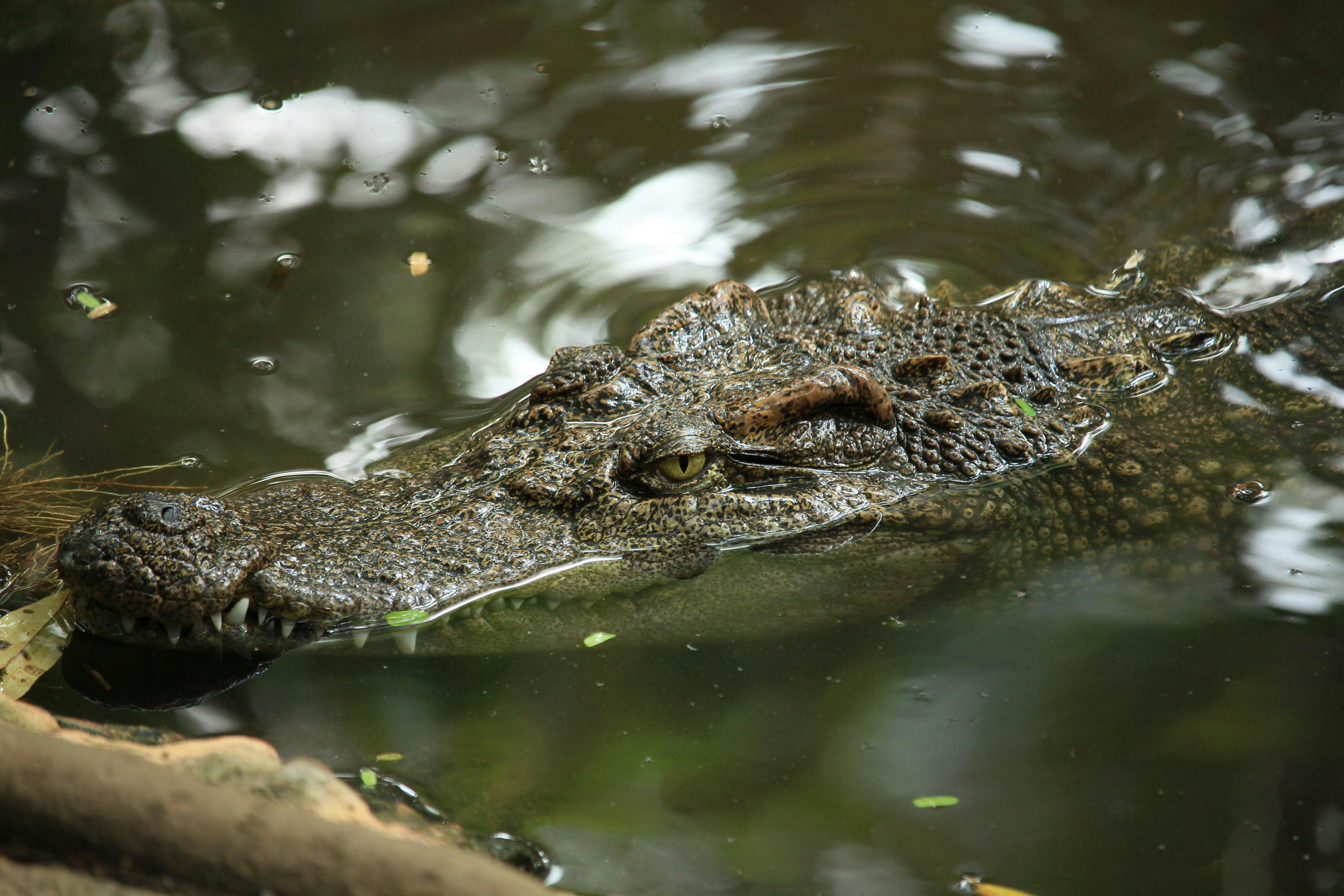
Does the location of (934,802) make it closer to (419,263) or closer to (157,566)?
(157,566)

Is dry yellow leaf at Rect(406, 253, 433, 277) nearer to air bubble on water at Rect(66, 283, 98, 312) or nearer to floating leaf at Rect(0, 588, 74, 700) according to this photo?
air bubble on water at Rect(66, 283, 98, 312)

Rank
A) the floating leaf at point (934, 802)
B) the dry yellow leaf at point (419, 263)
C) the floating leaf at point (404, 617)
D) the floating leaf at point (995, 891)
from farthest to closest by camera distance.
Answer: the dry yellow leaf at point (419, 263) → the floating leaf at point (404, 617) → the floating leaf at point (934, 802) → the floating leaf at point (995, 891)

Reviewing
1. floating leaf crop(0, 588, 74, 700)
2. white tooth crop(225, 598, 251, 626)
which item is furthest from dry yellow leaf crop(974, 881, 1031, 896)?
floating leaf crop(0, 588, 74, 700)

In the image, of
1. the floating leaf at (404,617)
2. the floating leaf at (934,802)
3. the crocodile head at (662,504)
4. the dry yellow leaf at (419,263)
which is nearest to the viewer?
the floating leaf at (934,802)

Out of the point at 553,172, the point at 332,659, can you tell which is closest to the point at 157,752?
the point at 332,659

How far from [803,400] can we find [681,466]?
1.74 feet

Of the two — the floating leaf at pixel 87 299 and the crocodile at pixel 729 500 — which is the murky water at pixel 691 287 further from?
the crocodile at pixel 729 500

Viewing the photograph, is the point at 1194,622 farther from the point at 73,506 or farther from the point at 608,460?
the point at 73,506

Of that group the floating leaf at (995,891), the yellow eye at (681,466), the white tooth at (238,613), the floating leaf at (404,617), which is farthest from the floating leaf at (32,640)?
the floating leaf at (995,891)

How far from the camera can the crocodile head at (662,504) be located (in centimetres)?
294

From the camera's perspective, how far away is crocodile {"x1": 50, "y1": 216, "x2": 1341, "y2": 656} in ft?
9.68

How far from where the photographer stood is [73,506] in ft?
12.0

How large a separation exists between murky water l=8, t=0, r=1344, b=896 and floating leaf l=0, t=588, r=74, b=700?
0.34ft

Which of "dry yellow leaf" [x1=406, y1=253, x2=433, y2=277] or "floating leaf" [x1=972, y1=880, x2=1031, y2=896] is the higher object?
"dry yellow leaf" [x1=406, y1=253, x2=433, y2=277]
